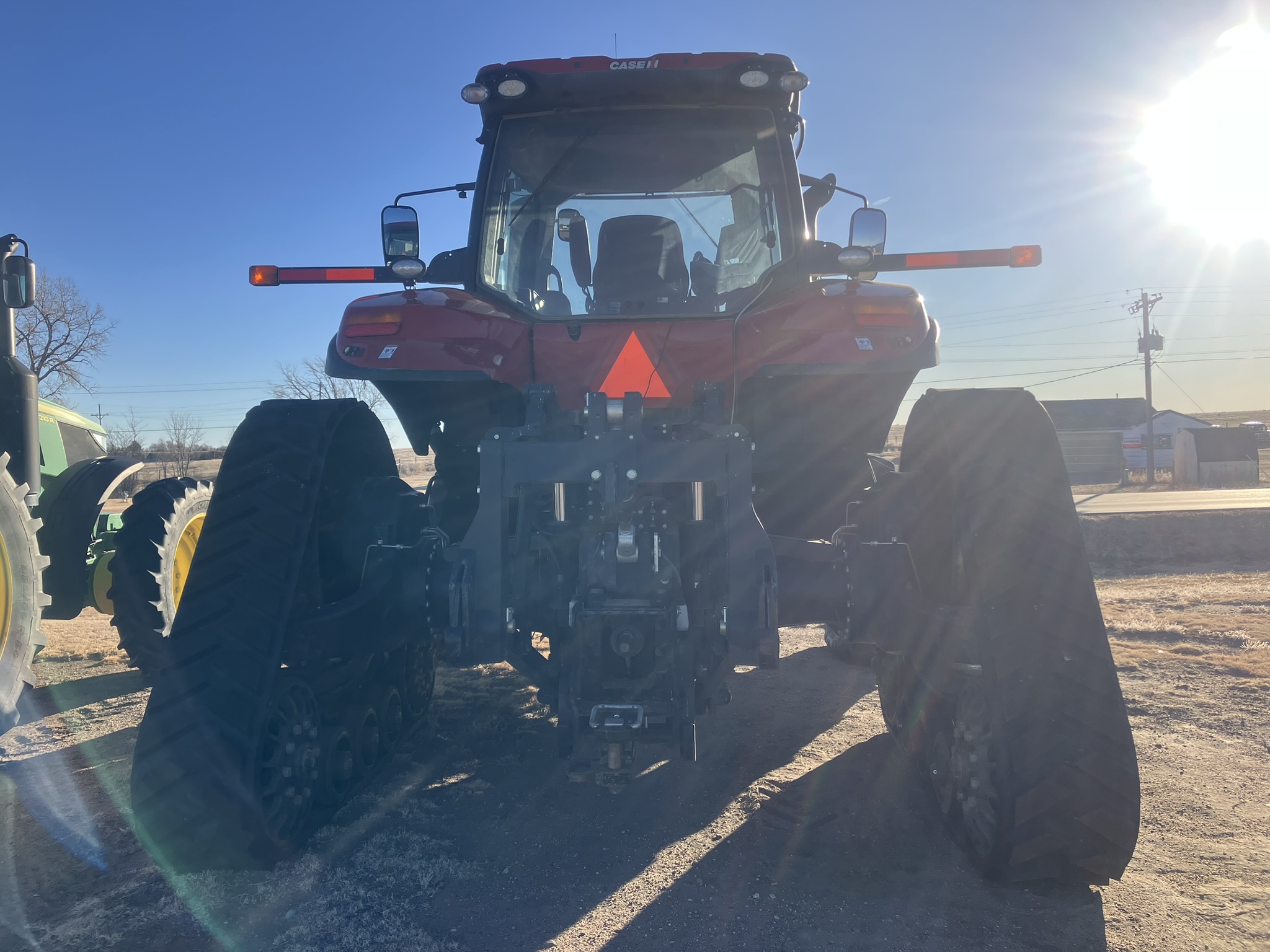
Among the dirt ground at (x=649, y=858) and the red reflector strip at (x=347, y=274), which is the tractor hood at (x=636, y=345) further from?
the dirt ground at (x=649, y=858)

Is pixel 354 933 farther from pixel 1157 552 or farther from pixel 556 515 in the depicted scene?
pixel 1157 552

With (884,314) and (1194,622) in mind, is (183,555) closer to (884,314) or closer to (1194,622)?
(884,314)

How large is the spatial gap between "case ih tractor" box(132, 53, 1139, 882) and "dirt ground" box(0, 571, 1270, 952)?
0.60 ft

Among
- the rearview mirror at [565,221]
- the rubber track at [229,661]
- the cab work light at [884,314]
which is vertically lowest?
the rubber track at [229,661]

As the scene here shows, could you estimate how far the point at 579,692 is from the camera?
2.46m

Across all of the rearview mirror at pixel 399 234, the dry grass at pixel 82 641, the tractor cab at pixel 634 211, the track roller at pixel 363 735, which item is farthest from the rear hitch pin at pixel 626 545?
the dry grass at pixel 82 641

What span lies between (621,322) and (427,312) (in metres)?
0.76

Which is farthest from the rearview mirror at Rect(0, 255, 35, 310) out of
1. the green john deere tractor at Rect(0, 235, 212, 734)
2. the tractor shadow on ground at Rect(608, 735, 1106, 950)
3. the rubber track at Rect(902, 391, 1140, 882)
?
the rubber track at Rect(902, 391, 1140, 882)

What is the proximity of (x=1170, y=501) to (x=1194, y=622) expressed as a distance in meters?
16.8

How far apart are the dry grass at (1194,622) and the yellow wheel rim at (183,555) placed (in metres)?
6.48

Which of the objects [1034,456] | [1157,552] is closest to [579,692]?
[1034,456]

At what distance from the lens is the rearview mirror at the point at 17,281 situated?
4.74m

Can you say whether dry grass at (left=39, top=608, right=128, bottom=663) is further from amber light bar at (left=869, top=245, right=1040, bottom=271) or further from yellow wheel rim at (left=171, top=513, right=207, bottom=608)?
amber light bar at (left=869, top=245, right=1040, bottom=271)

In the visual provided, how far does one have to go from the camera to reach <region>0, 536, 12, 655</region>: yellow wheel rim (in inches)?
159
